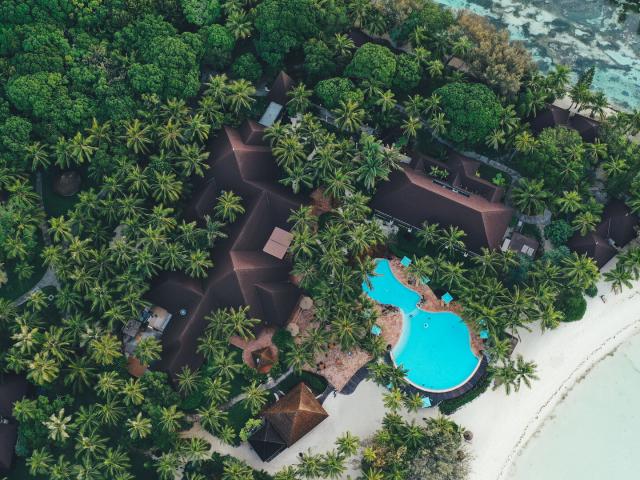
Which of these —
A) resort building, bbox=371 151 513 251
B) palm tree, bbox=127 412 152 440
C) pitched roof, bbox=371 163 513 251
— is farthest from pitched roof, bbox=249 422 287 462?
pitched roof, bbox=371 163 513 251

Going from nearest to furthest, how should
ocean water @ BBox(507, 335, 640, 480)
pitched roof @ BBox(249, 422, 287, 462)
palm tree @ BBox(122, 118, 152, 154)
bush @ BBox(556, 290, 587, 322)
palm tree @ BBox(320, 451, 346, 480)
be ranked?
palm tree @ BBox(320, 451, 346, 480) → pitched roof @ BBox(249, 422, 287, 462) → ocean water @ BBox(507, 335, 640, 480) → bush @ BBox(556, 290, 587, 322) → palm tree @ BBox(122, 118, 152, 154)

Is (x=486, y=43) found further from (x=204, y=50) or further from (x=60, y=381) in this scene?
(x=60, y=381)

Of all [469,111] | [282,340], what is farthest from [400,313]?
[469,111]

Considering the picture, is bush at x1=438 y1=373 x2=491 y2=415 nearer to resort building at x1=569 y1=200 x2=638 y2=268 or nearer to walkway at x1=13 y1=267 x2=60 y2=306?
resort building at x1=569 y1=200 x2=638 y2=268

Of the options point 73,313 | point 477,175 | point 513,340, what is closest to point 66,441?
point 73,313

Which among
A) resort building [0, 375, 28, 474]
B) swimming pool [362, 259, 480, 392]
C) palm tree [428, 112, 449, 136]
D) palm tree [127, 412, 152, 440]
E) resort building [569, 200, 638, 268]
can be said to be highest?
palm tree [428, 112, 449, 136]

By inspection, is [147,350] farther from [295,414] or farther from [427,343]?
[427,343]

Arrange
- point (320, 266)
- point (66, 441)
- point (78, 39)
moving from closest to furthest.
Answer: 1. point (66, 441)
2. point (320, 266)
3. point (78, 39)
